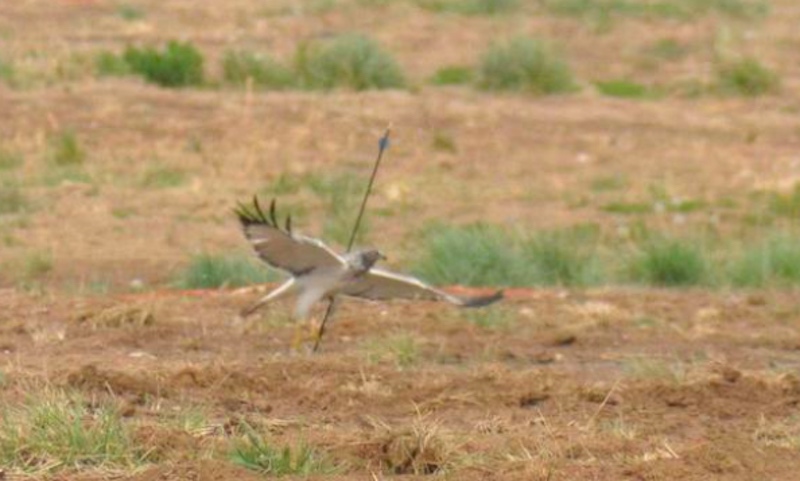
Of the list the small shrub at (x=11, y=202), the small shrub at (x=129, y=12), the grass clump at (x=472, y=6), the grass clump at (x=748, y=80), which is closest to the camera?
the small shrub at (x=11, y=202)

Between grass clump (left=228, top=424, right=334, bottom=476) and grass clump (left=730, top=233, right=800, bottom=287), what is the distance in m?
7.01

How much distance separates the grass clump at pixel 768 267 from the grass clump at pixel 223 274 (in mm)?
3039

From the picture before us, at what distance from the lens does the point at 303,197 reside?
59.6 feet

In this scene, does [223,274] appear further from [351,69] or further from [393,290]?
[351,69]

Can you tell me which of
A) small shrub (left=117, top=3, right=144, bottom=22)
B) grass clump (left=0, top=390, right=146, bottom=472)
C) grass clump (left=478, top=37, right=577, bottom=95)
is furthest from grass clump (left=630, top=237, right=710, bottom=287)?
small shrub (left=117, top=3, right=144, bottom=22)

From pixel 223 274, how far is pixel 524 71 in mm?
12822

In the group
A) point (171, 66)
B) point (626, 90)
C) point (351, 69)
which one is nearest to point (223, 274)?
point (171, 66)

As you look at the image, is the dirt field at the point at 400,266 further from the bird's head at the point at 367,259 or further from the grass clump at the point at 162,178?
the bird's head at the point at 367,259

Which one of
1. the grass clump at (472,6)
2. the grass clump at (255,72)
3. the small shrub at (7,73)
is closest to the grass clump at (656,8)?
the grass clump at (472,6)

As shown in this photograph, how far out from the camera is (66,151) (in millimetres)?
19469

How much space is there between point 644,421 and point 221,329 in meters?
3.19

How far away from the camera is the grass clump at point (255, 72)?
24938mm

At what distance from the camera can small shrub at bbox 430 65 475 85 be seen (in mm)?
26484

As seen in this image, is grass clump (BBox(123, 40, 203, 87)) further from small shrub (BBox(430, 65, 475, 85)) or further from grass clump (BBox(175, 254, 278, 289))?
grass clump (BBox(175, 254, 278, 289))
